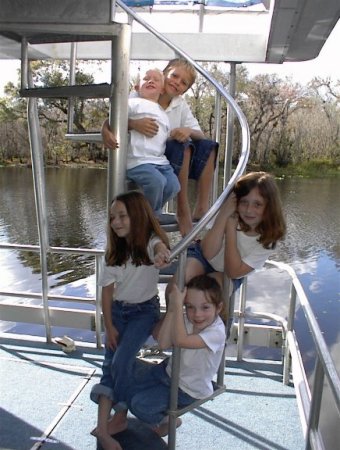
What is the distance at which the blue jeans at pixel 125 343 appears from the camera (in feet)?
5.94

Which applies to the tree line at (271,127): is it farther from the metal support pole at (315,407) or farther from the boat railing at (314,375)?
the metal support pole at (315,407)

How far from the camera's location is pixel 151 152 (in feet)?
6.41

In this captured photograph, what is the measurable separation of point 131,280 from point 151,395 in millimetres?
426

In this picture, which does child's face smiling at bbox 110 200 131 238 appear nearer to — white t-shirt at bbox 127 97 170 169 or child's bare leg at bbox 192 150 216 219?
white t-shirt at bbox 127 97 170 169

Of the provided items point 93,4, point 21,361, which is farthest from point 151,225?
point 21,361

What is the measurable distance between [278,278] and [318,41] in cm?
1063

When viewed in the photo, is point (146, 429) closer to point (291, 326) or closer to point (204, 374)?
point (204, 374)

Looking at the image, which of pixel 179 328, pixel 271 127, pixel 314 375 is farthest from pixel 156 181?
pixel 271 127

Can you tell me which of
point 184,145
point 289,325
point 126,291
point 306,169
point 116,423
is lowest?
point 116,423

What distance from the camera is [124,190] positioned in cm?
194

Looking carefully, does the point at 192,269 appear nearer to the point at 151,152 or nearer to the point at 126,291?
the point at 126,291

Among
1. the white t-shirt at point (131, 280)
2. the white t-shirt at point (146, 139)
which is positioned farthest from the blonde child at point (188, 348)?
the white t-shirt at point (146, 139)

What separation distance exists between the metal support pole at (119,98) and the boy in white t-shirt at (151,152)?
6cm

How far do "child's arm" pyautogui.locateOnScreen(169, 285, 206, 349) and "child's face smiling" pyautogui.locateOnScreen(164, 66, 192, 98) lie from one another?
0.91m
